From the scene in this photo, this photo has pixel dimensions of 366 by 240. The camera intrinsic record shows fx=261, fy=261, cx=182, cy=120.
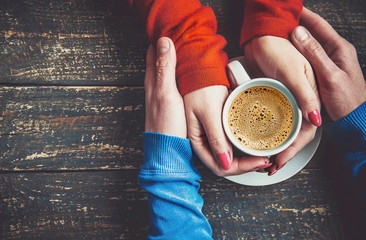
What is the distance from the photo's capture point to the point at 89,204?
76 cm

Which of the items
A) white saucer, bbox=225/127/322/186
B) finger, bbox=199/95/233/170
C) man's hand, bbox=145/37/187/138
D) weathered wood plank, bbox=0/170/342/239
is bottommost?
weathered wood plank, bbox=0/170/342/239

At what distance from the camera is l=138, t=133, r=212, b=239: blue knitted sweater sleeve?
64cm

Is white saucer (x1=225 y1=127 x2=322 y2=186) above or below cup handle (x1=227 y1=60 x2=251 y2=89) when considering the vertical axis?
below

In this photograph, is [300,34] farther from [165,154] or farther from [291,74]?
[165,154]

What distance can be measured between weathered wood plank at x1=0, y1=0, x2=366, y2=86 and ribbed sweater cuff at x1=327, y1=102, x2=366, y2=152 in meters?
0.25

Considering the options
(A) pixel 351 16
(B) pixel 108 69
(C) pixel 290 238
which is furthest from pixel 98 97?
(A) pixel 351 16

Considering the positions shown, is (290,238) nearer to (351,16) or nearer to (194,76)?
(194,76)

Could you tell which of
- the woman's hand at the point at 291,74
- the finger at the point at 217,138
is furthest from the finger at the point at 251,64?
the finger at the point at 217,138

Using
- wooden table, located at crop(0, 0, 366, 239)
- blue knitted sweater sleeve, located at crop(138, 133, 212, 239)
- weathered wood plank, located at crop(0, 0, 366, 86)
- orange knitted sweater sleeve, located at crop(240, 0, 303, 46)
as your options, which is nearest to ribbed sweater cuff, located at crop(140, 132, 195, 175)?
blue knitted sweater sleeve, located at crop(138, 133, 212, 239)

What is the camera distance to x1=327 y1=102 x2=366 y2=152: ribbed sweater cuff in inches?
25.5

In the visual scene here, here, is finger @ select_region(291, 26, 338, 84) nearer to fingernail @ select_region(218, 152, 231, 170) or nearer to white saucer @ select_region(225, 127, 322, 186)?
white saucer @ select_region(225, 127, 322, 186)

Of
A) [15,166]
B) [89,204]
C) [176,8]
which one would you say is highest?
[176,8]

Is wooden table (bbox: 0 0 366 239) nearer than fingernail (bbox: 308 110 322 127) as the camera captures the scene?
No

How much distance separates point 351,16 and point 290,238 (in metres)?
0.71
